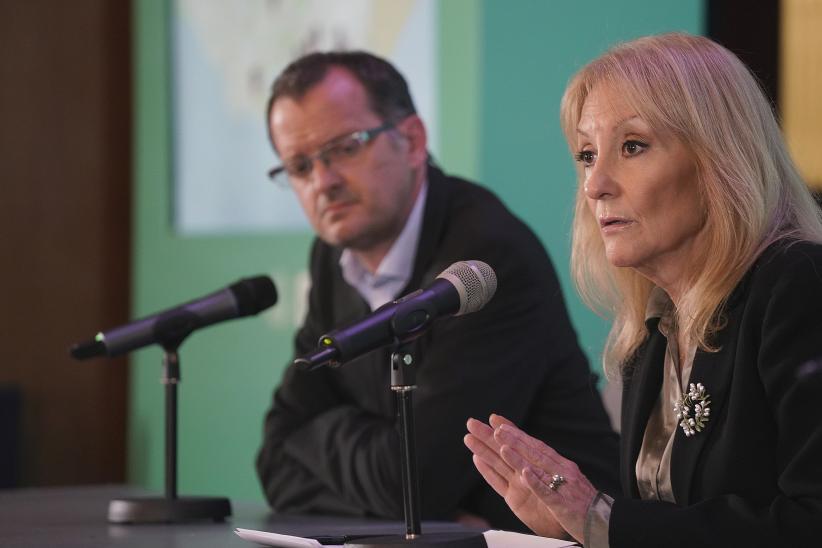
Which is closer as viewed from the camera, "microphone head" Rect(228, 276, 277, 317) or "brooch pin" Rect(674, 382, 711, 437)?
"brooch pin" Rect(674, 382, 711, 437)

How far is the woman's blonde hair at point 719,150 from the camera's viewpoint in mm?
2027

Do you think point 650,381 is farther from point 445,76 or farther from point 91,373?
point 91,373

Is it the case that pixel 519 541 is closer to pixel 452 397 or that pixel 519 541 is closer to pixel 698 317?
pixel 698 317

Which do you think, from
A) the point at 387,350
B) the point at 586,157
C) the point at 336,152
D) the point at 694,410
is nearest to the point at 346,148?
the point at 336,152

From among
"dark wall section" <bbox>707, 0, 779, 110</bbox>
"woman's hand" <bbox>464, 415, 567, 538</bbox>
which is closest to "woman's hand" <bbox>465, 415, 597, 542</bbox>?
"woman's hand" <bbox>464, 415, 567, 538</bbox>

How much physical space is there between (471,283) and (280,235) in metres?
3.30

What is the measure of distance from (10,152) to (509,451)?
15.1 ft

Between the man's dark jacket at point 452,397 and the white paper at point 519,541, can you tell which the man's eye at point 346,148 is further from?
the white paper at point 519,541

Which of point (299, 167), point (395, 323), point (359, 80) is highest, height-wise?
point (359, 80)

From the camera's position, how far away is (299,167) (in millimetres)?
3291

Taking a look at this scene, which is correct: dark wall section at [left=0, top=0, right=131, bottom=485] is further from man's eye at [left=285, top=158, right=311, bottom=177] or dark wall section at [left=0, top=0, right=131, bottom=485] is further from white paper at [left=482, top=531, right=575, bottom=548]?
white paper at [left=482, top=531, right=575, bottom=548]

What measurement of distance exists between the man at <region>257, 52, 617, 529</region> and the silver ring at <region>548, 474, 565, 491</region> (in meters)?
0.87

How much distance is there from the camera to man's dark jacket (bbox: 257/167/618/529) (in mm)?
2859

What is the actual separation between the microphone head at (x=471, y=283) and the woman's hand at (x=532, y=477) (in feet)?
0.59
